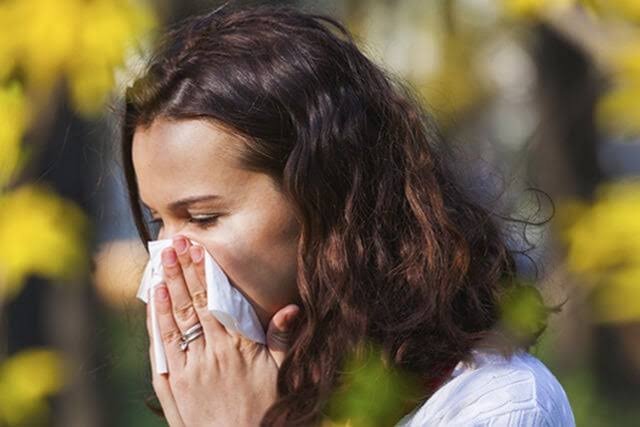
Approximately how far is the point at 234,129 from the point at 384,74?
46cm

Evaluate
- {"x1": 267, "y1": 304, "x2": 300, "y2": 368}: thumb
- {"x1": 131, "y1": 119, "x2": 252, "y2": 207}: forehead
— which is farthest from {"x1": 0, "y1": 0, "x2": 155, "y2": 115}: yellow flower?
{"x1": 267, "y1": 304, "x2": 300, "y2": 368}: thumb

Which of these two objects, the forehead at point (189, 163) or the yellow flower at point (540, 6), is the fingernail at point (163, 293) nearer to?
the forehead at point (189, 163)

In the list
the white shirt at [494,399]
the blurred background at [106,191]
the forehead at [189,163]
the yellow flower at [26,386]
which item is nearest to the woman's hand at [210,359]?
the forehead at [189,163]

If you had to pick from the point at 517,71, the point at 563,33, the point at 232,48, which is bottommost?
the point at 517,71

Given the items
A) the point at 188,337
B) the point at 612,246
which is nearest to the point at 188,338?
the point at 188,337

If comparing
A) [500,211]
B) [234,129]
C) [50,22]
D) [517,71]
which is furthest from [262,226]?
[517,71]

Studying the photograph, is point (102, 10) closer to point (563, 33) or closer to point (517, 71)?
point (563, 33)

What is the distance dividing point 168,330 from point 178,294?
0.07m

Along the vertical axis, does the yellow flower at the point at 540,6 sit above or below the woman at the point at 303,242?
above

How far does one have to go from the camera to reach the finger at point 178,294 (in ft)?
7.99

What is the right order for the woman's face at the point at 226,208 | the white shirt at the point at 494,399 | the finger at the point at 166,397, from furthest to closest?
the finger at the point at 166,397
the woman's face at the point at 226,208
the white shirt at the point at 494,399

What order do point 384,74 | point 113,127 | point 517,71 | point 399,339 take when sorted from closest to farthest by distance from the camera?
point 399,339 < point 384,74 < point 113,127 < point 517,71

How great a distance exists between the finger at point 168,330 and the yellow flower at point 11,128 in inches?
22.1

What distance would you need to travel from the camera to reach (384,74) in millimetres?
2775
